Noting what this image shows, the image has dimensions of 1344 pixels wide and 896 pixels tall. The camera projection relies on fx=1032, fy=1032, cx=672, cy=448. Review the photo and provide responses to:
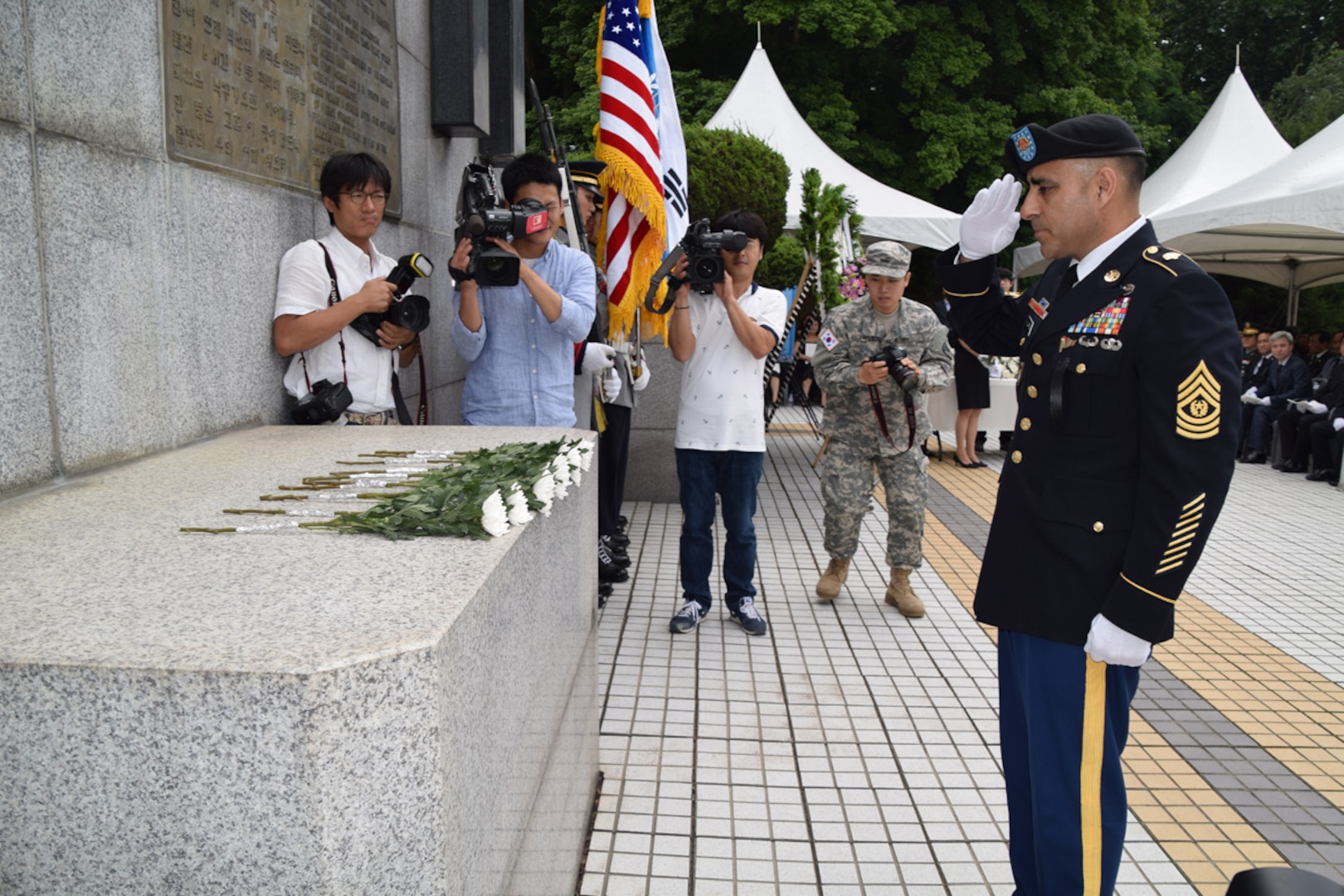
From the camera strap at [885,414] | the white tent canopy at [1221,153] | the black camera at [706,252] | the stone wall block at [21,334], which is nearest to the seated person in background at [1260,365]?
the white tent canopy at [1221,153]

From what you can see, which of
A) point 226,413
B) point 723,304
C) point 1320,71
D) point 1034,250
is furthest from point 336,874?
point 1320,71

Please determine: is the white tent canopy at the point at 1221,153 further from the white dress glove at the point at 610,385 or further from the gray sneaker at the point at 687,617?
the gray sneaker at the point at 687,617

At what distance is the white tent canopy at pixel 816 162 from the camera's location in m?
13.0

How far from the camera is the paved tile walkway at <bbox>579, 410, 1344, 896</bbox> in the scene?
2977mm

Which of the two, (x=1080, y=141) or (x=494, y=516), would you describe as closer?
(x=494, y=516)

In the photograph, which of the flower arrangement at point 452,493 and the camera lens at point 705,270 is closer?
the flower arrangement at point 452,493

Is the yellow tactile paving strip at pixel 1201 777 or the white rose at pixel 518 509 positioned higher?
the white rose at pixel 518 509

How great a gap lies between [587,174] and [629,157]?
394 millimetres

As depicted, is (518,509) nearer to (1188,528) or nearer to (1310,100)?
(1188,528)

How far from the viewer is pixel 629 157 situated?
5.09 meters

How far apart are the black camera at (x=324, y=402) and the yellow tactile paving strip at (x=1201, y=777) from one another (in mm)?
2850

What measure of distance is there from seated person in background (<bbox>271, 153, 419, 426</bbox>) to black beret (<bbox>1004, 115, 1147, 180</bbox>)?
77.8 inches

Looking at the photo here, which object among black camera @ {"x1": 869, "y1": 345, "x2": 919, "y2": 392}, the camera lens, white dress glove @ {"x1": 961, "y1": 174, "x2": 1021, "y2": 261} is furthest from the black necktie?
black camera @ {"x1": 869, "y1": 345, "x2": 919, "y2": 392}

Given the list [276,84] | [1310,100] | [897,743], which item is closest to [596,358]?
[276,84]
